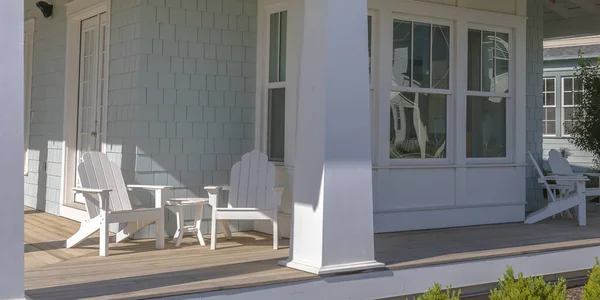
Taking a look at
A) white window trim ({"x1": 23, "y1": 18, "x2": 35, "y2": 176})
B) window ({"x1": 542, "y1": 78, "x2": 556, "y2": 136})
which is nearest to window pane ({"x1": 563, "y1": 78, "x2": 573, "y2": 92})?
window ({"x1": 542, "y1": 78, "x2": 556, "y2": 136})

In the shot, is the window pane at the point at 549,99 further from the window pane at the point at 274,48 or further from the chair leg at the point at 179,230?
the chair leg at the point at 179,230

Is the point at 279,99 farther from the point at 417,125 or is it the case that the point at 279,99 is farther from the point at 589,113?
the point at 589,113

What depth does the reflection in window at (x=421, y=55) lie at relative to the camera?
7043 mm

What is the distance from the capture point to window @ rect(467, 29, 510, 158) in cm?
759

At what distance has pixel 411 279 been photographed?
4.94 metres

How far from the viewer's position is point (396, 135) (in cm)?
709

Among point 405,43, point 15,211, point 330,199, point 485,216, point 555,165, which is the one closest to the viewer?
point 15,211

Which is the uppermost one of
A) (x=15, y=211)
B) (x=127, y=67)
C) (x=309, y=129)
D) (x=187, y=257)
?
(x=127, y=67)

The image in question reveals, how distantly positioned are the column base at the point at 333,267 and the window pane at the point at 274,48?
263 cm

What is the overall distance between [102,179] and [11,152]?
2.53 meters

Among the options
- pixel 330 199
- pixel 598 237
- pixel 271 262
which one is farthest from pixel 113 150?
pixel 598 237

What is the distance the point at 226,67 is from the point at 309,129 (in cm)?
252

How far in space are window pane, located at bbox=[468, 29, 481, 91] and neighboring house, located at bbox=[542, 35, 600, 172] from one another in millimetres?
8421

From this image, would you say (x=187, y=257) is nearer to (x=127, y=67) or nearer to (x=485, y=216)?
(x=127, y=67)
